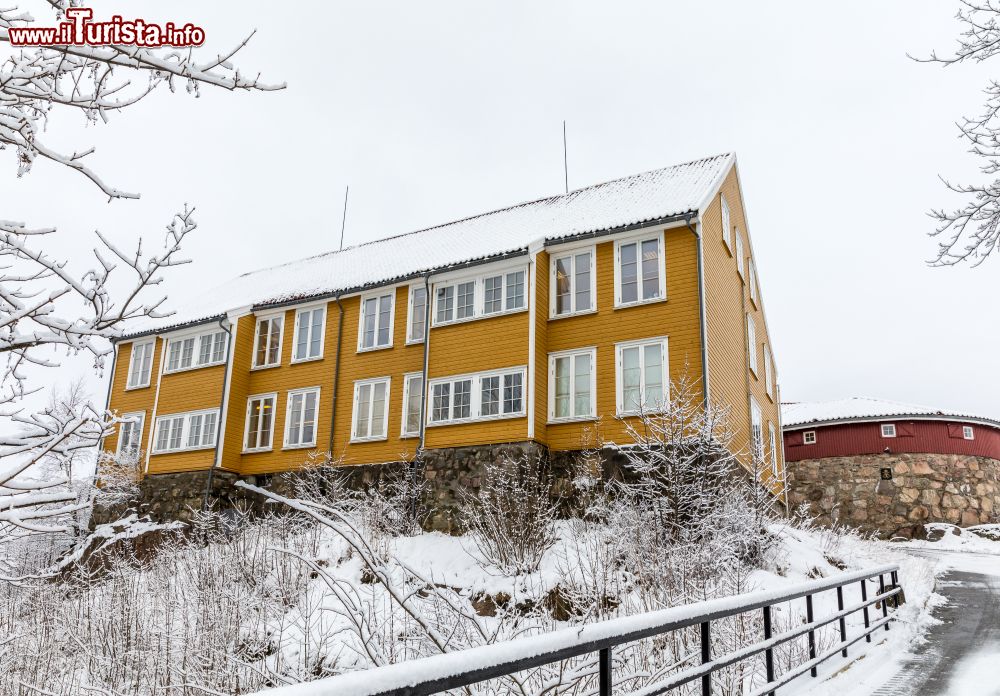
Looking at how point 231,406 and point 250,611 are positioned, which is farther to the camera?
point 231,406

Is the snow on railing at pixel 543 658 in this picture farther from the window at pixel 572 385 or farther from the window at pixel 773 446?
the window at pixel 773 446

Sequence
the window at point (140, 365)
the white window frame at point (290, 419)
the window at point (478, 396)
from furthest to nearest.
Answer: the window at point (140, 365)
the white window frame at point (290, 419)
the window at point (478, 396)

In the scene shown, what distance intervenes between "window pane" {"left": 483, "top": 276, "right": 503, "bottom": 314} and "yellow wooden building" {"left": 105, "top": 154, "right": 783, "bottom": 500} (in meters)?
0.06

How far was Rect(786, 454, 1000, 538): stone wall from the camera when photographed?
106 ft

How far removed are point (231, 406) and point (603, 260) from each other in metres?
13.8

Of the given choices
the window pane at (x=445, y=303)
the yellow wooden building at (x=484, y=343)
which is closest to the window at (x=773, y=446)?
the yellow wooden building at (x=484, y=343)

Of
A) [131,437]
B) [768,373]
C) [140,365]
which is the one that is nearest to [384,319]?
[140,365]

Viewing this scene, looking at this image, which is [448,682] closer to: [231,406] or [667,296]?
[667,296]

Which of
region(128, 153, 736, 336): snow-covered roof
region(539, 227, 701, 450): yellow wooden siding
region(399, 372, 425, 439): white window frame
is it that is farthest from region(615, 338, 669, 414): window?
region(399, 372, 425, 439): white window frame

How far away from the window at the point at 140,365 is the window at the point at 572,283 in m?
16.6

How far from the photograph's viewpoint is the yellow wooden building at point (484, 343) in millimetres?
19203

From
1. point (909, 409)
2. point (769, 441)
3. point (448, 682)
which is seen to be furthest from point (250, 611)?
point (909, 409)

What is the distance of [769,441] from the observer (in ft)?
85.9

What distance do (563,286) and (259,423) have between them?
11.9m
